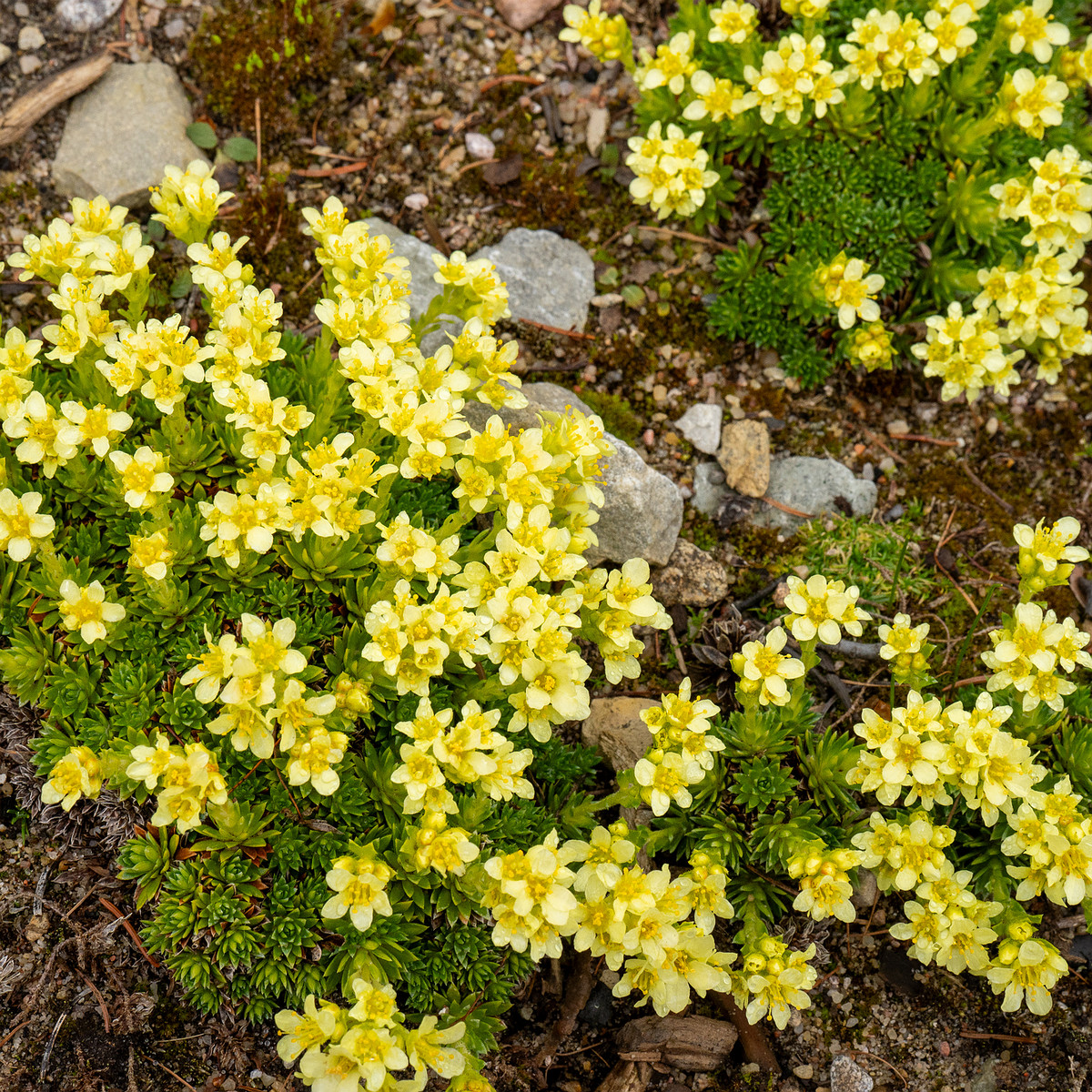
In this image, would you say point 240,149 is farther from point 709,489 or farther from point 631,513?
point 709,489

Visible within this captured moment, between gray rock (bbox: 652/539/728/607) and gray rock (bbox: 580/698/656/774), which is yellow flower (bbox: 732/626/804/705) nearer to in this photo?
gray rock (bbox: 580/698/656/774)

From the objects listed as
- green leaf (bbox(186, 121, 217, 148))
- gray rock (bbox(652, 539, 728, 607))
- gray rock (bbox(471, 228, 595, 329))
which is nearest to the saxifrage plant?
gray rock (bbox(652, 539, 728, 607))

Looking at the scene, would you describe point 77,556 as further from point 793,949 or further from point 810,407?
point 810,407

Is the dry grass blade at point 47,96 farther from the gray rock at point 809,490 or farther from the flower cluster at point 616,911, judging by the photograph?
the flower cluster at point 616,911

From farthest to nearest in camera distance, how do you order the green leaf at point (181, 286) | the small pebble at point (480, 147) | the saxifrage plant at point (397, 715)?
the small pebble at point (480, 147), the green leaf at point (181, 286), the saxifrage plant at point (397, 715)

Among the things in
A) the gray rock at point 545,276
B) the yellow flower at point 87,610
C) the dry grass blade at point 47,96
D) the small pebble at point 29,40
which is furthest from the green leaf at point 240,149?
the yellow flower at point 87,610

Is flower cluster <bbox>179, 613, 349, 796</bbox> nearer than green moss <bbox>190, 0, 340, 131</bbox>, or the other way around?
flower cluster <bbox>179, 613, 349, 796</bbox>
